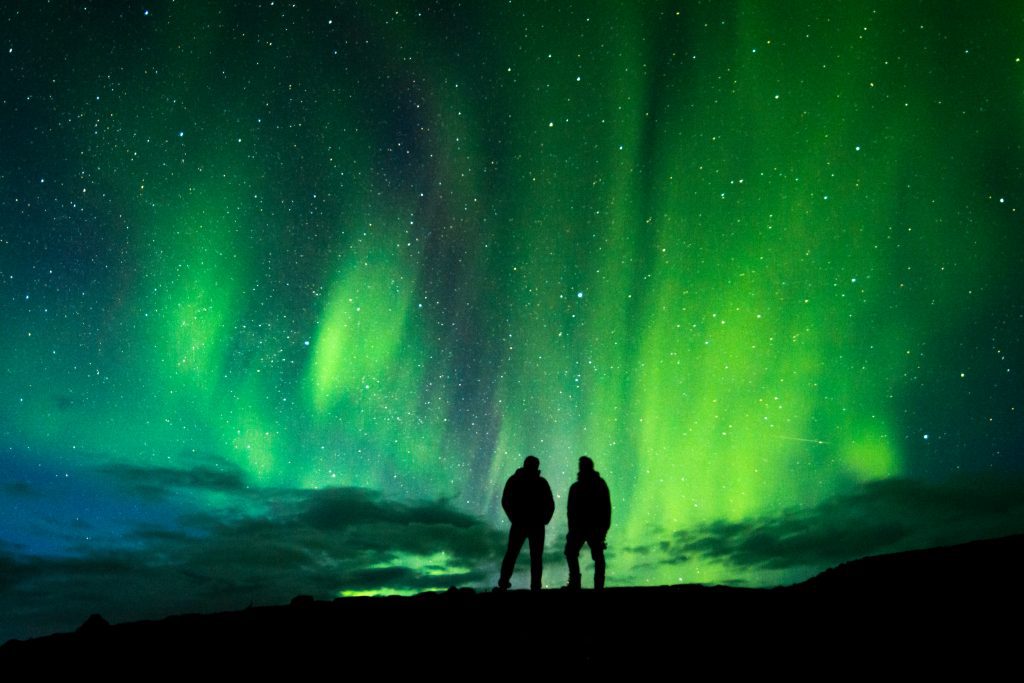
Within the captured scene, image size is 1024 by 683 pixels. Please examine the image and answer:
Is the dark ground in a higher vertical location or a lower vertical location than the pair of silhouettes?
lower

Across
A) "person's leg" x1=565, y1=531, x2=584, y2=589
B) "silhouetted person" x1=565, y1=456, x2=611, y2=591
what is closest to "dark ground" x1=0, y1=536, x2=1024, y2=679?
"person's leg" x1=565, y1=531, x2=584, y2=589

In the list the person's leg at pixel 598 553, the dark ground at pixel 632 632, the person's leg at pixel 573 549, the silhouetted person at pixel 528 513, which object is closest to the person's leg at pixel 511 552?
the silhouetted person at pixel 528 513

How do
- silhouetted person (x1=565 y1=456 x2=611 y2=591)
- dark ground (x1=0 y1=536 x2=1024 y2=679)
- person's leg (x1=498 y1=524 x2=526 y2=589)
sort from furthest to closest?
1. silhouetted person (x1=565 y1=456 x2=611 y2=591)
2. person's leg (x1=498 y1=524 x2=526 y2=589)
3. dark ground (x1=0 y1=536 x2=1024 y2=679)

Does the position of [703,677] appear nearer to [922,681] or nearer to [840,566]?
[922,681]

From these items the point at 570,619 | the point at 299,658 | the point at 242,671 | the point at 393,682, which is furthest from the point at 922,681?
the point at 242,671

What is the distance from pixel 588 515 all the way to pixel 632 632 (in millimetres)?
3183

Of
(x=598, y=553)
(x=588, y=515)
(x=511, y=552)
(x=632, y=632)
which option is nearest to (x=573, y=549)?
(x=598, y=553)

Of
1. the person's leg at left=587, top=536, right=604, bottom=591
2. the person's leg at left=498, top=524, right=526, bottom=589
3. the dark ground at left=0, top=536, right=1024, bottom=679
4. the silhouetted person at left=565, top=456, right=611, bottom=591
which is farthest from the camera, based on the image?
the silhouetted person at left=565, top=456, right=611, bottom=591

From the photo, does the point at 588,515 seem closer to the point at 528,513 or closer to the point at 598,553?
the point at 598,553

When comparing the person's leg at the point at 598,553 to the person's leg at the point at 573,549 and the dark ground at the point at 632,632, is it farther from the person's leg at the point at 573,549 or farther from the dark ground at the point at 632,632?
the dark ground at the point at 632,632

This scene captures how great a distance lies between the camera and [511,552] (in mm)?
8516

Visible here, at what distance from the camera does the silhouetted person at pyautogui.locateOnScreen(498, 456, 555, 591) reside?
8398 millimetres

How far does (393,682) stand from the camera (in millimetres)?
4945

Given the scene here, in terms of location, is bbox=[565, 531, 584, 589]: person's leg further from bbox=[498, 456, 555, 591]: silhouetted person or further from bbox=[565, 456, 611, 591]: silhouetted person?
bbox=[498, 456, 555, 591]: silhouetted person
